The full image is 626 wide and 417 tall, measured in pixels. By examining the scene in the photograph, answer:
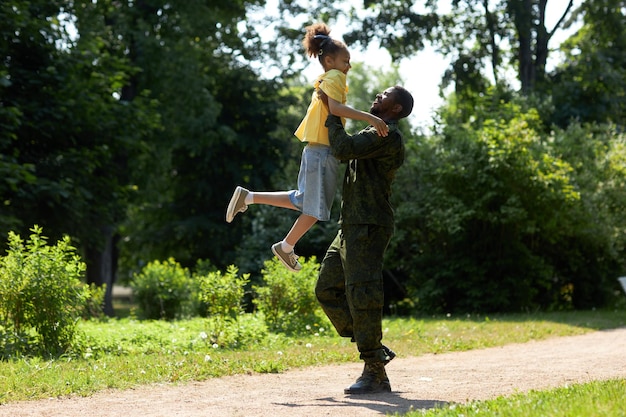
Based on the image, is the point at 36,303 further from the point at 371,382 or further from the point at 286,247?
the point at 371,382

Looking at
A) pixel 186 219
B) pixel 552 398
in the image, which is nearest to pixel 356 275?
pixel 552 398

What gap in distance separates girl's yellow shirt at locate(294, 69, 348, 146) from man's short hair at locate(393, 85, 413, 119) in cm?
39

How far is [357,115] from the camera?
20.3 ft

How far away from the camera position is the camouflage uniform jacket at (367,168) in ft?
20.7

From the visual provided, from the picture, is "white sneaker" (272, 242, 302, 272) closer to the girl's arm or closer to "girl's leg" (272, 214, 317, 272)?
"girl's leg" (272, 214, 317, 272)

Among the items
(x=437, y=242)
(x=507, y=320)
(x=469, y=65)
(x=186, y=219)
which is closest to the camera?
(x=507, y=320)

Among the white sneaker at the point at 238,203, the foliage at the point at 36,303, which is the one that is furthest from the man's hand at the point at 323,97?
the foliage at the point at 36,303

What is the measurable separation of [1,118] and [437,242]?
9.81 meters

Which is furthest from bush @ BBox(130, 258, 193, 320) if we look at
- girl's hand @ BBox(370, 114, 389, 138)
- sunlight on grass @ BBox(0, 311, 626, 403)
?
girl's hand @ BBox(370, 114, 389, 138)

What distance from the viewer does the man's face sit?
21.5 feet

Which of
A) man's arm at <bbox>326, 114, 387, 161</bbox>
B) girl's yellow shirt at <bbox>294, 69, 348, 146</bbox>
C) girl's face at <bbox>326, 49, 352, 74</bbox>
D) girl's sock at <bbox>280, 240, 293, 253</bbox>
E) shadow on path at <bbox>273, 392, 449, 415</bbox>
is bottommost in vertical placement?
shadow on path at <bbox>273, 392, 449, 415</bbox>

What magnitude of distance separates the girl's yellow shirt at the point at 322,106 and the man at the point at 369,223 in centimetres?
12

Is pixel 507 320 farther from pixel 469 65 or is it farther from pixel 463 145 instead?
pixel 469 65

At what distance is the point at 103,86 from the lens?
20.4 meters
